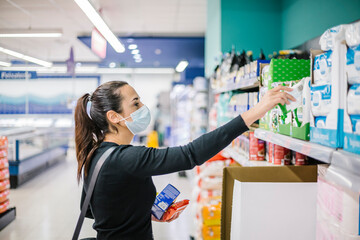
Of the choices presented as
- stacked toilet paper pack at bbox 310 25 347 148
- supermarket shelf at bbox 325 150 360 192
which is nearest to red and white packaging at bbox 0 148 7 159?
stacked toilet paper pack at bbox 310 25 347 148

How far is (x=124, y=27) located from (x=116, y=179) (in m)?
8.71

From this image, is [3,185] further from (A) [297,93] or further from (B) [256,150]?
(A) [297,93]

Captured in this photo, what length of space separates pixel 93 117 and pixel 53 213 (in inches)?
155

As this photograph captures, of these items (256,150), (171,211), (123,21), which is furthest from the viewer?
(123,21)

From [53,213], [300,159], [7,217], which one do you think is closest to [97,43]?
[53,213]

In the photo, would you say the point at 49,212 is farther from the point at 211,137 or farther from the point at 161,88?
the point at 161,88

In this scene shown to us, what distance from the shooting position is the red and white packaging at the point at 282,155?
181 centimetres

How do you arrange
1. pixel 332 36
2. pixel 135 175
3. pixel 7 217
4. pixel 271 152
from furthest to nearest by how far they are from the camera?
pixel 7 217, pixel 271 152, pixel 135 175, pixel 332 36

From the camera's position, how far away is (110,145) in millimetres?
1602

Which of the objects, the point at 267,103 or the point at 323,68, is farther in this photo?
the point at 267,103

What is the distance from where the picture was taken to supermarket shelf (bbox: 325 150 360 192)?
0.77 meters

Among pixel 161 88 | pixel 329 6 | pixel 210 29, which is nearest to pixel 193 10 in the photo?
pixel 210 29

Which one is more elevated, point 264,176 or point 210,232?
point 264,176

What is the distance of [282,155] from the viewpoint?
1835 mm
